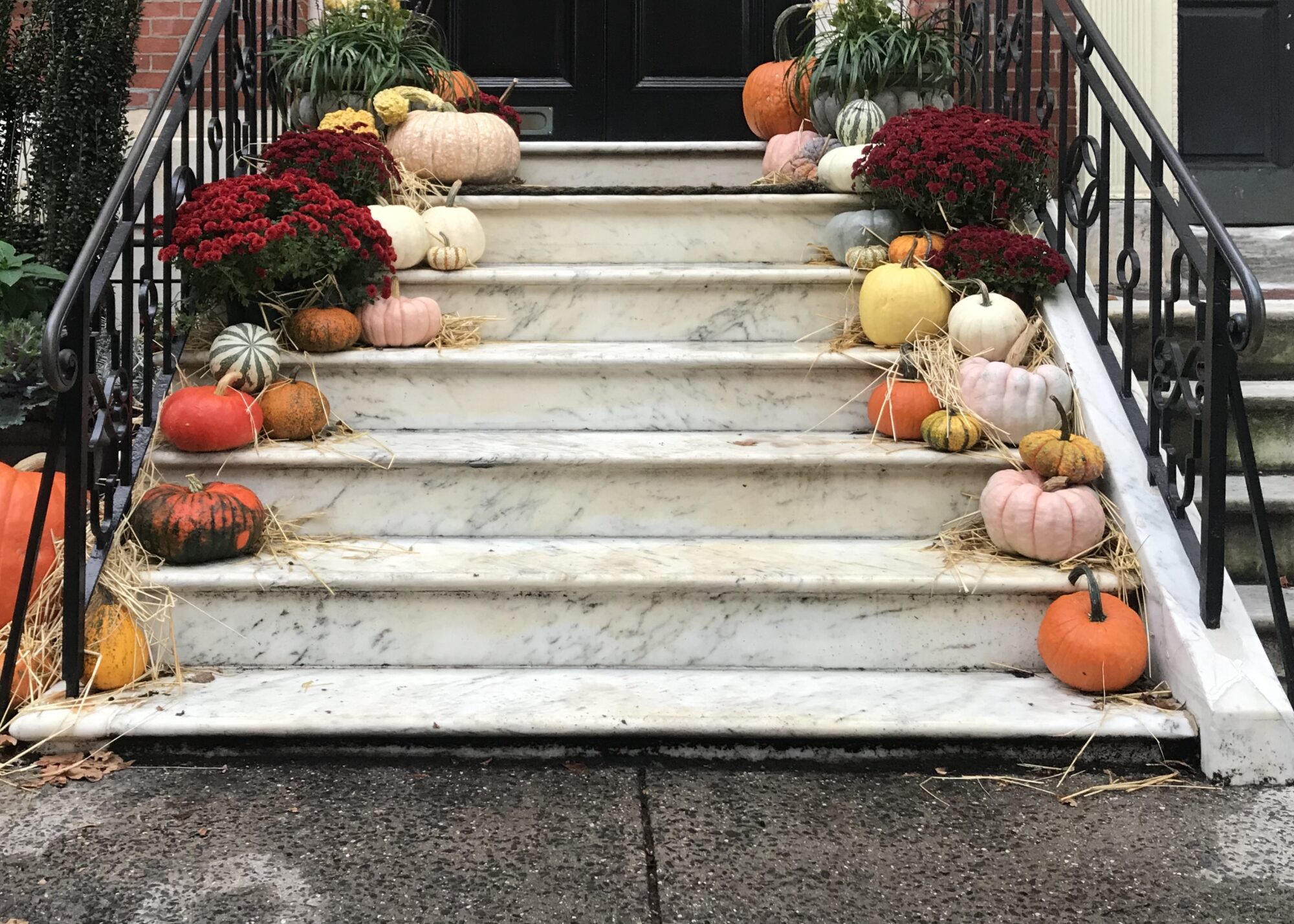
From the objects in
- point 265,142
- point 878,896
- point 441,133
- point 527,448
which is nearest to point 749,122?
point 441,133

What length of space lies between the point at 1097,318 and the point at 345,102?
254cm

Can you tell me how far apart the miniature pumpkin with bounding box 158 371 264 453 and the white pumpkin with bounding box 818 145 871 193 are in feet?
6.21

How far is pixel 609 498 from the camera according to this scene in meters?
2.59

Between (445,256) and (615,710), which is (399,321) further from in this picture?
(615,710)

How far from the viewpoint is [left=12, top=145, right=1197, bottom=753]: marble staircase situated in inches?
80.8

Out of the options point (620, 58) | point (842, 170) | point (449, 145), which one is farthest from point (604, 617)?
point (620, 58)

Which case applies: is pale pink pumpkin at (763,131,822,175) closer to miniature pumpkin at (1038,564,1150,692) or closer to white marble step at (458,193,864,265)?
white marble step at (458,193,864,265)

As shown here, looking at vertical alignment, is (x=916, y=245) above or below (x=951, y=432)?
above

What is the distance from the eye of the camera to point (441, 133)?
361 cm

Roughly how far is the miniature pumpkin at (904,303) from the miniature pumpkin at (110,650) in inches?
75.6

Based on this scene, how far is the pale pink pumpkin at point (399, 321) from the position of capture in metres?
2.96

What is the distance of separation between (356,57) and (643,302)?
4.85 ft

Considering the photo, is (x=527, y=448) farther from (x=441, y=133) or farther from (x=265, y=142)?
(x=265, y=142)

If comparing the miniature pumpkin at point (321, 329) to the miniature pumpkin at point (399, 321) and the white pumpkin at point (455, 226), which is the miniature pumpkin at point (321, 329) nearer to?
the miniature pumpkin at point (399, 321)
